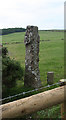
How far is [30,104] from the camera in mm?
1727

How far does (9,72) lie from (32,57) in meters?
0.97

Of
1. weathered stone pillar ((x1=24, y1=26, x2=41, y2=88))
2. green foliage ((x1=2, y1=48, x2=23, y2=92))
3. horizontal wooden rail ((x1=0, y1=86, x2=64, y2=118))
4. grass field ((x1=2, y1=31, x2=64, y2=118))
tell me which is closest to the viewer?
horizontal wooden rail ((x1=0, y1=86, x2=64, y2=118))

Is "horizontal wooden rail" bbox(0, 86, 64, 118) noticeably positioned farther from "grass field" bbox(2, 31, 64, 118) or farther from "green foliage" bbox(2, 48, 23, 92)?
"green foliage" bbox(2, 48, 23, 92)

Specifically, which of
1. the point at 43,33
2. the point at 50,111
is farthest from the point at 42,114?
the point at 43,33

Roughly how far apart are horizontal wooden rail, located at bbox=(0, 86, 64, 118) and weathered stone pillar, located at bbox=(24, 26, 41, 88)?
3683 mm

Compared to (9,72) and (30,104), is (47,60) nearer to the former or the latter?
(9,72)

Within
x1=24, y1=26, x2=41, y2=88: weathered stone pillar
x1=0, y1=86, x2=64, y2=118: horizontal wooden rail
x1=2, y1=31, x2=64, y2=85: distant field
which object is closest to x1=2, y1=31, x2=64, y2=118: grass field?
x1=2, y1=31, x2=64, y2=85: distant field

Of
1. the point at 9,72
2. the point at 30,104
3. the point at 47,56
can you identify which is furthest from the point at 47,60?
the point at 30,104

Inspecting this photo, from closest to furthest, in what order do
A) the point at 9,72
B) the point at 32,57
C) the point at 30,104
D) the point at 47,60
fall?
the point at 30,104
the point at 9,72
the point at 32,57
the point at 47,60

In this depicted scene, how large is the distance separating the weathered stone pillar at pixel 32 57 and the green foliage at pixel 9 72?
45 cm

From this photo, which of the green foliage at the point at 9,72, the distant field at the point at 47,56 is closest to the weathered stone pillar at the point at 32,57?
the green foliage at the point at 9,72

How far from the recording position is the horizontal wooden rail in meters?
1.67

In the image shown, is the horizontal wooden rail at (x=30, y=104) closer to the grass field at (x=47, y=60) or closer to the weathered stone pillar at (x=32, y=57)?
the grass field at (x=47, y=60)

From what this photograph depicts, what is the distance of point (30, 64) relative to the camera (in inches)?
218
